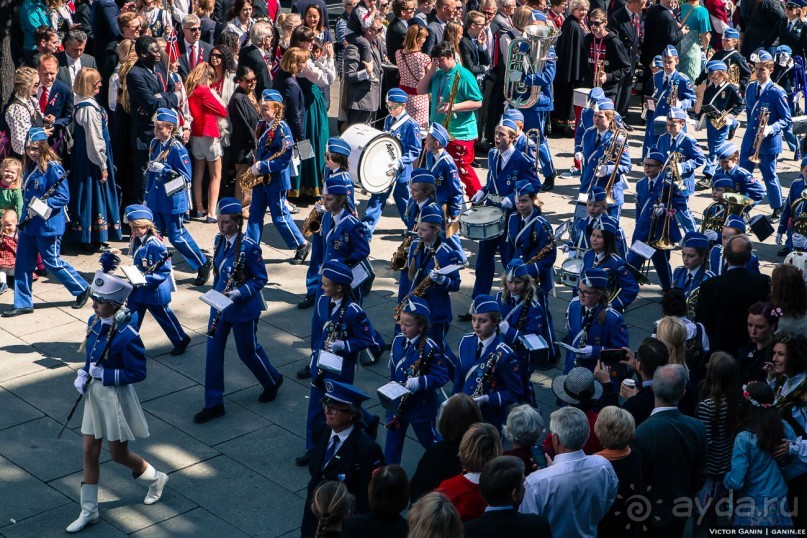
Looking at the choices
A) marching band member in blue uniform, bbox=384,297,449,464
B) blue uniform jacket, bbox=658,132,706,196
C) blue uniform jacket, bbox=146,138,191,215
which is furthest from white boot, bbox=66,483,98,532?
blue uniform jacket, bbox=658,132,706,196

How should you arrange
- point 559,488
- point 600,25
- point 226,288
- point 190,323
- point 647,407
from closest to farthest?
point 559,488 < point 647,407 < point 226,288 < point 190,323 < point 600,25

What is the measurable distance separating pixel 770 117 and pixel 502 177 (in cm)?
480

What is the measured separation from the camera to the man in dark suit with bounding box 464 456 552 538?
5.51 meters

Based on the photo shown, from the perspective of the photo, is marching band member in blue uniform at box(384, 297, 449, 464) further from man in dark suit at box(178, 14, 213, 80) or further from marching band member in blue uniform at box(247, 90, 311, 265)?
man in dark suit at box(178, 14, 213, 80)

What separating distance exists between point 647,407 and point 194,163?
7749mm

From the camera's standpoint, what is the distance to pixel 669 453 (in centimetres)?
652

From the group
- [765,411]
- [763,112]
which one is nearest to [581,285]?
[765,411]

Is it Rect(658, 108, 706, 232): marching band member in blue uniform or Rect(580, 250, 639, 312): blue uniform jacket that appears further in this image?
Rect(658, 108, 706, 232): marching band member in blue uniform

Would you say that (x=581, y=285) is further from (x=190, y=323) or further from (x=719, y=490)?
(x=190, y=323)

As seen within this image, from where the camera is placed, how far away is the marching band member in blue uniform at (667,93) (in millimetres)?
15195

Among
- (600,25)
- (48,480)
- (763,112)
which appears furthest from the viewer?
(600,25)

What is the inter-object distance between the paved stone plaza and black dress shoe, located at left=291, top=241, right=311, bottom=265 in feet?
0.49

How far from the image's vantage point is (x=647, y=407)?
7.14m

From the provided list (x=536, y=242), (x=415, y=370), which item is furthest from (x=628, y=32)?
(x=415, y=370)
